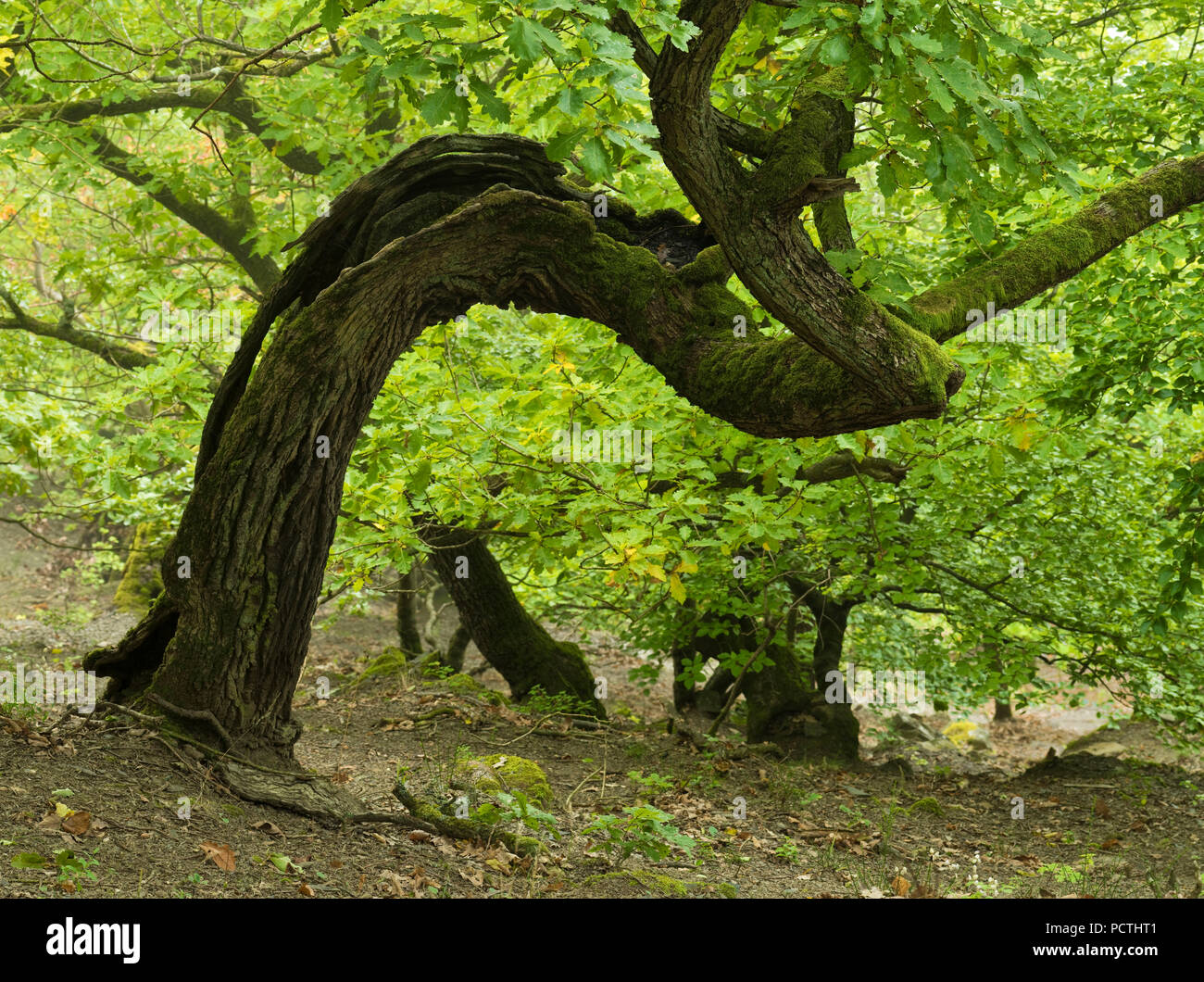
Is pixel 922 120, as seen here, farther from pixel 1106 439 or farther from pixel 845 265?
pixel 1106 439

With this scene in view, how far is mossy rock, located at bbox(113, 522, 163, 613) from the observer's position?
15.0m

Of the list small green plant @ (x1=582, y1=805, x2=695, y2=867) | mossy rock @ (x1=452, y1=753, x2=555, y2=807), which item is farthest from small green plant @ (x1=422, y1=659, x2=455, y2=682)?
small green plant @ (x1=582, y1=805, x2=695, y2=867)

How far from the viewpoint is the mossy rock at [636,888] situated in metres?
4.46

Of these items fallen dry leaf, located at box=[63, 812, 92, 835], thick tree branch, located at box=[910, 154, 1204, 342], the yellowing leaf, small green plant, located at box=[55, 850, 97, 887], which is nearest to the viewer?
small green plant, located at box=[55, 850, 97, 887]

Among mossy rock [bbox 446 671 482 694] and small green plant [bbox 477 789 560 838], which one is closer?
small green plant [bbox 477 789 560 838]

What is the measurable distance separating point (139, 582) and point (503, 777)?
38.1ft

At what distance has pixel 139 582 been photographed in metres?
15.5

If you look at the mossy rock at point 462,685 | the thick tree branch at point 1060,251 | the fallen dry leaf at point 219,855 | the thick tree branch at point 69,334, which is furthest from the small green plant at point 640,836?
the thick tree branch at point 69,334

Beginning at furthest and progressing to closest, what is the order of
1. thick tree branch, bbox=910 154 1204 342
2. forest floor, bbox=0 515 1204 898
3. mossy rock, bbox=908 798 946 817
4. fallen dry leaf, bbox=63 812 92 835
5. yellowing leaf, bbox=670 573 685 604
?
1. mossy rock, bbox=908 798 946 817
2. yellowing leaf, bbox=670 573 685 604
3. thick tree branch, bbox=910 154 1204 342
4. forest floor, bbox=0 515 1204 898
5. fallen dry leaf, bbox=63 812 92 835

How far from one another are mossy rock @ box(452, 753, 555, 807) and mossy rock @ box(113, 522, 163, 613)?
10.3m

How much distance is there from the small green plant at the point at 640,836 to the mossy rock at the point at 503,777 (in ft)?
2.78

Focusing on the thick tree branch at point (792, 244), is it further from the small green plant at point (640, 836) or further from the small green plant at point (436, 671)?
the small green plant at point (436, 671)

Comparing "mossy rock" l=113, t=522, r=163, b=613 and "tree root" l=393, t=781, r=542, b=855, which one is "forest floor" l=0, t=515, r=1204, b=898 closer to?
"tree root" l=393, t=781, r=542, b=855
